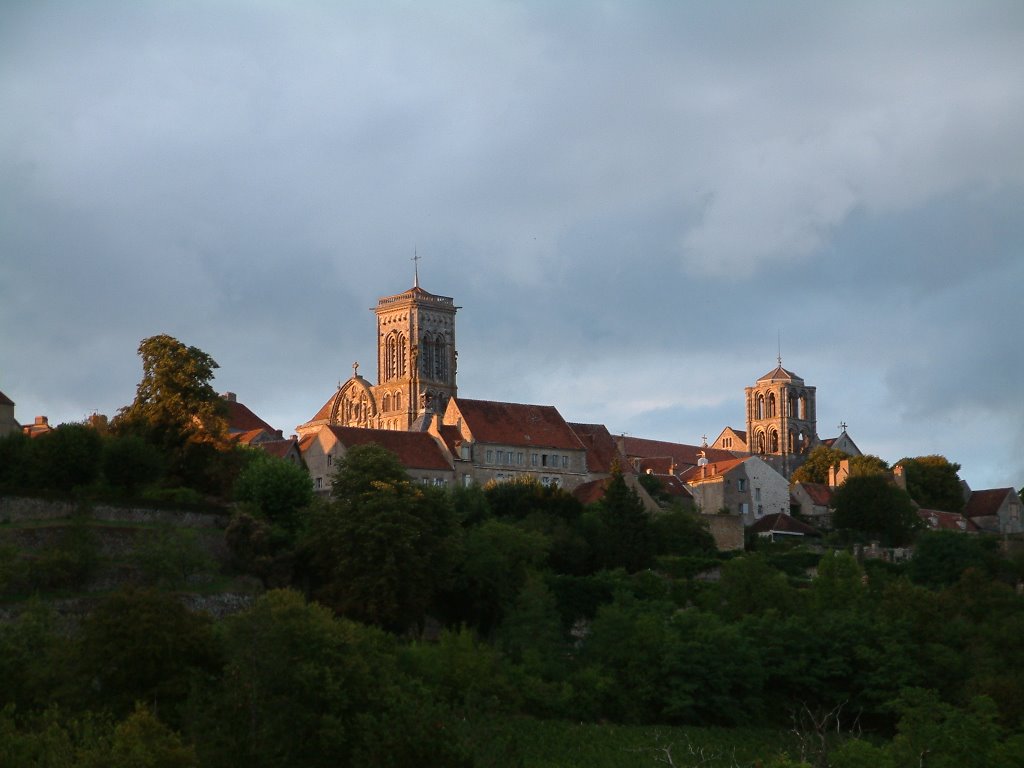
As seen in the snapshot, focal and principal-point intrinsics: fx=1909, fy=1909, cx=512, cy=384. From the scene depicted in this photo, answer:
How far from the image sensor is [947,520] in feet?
328

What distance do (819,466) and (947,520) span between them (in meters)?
16.0

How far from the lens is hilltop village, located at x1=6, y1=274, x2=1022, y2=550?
84.4m

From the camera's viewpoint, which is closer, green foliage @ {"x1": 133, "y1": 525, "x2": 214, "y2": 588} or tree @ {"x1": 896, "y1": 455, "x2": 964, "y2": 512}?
green foliage @ {"x1": 133, "y1": 525, "x2": 214, "y2": 588}

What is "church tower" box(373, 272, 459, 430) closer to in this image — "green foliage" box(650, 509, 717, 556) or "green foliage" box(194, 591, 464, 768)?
"green foliage" box(650, 509, 717, 556)

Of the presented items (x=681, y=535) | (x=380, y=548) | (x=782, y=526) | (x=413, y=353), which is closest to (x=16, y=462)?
(x=380, y=548)

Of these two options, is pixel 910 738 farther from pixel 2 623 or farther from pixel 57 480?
pixel 57 480

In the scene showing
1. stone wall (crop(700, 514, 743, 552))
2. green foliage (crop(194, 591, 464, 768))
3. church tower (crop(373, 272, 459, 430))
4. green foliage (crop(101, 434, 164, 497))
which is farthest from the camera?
church tower (crop(373, 272, 459, 430))

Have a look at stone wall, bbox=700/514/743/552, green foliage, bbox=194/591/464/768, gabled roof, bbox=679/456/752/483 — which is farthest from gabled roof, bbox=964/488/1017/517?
green foliage, bbox=194/591/464/768

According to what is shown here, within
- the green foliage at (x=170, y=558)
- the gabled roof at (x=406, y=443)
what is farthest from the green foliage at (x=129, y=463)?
the gabled roof at (x=406, y=443)

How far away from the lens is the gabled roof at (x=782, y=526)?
88.1m

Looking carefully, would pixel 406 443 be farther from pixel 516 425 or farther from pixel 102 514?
pixel 102 514

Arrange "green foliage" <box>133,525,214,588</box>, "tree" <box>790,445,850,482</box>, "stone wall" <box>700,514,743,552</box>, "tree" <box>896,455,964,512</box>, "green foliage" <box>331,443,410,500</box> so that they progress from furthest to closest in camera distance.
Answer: "tree" <box>790,445,850,482</box>
"tree" <box>896,455,964,512</box>
"stone wall" <box>700,514,743,552</box>
"green foliage" <box>331,443,410,500</box>
"green foliage" <box>133,525,214,588</box>

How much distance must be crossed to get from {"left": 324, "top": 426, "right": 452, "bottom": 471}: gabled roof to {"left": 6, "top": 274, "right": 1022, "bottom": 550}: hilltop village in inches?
2.9

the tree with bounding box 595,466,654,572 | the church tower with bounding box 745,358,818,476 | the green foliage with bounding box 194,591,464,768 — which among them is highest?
the church tower with bounding box 745,358,818,476
